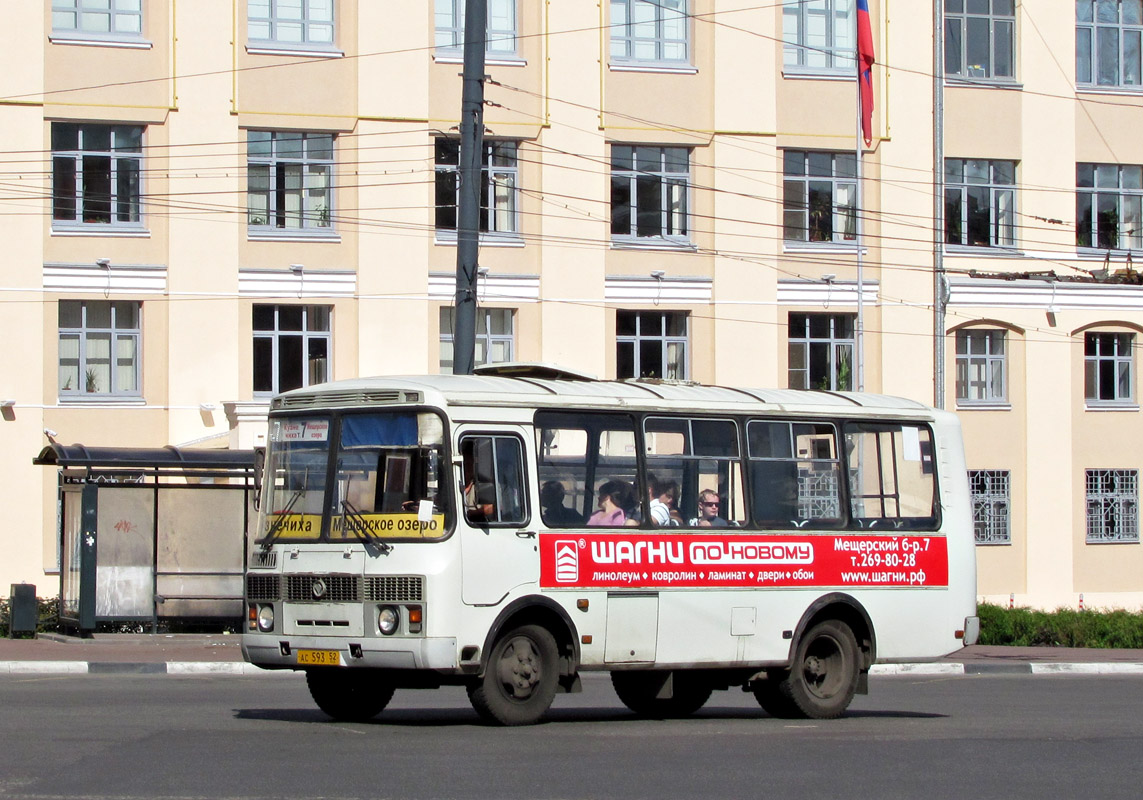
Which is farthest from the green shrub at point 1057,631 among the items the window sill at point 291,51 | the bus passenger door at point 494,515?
the bus passenger door at point 494,515

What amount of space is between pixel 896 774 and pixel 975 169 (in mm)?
26925

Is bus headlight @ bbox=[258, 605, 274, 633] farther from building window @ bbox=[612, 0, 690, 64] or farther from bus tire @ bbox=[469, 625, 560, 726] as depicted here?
building window @ bbox=[612, 0, 690, 64]

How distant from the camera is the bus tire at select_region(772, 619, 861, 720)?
15.1 metres

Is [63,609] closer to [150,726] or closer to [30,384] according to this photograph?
[30,384]

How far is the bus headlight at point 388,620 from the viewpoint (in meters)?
12.9

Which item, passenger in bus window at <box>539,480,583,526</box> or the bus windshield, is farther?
passenger in bus window at <box>539,480,583,526</box>

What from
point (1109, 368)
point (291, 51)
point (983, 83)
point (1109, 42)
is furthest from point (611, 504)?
point (1109, 42)

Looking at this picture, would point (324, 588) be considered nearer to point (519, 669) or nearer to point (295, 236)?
point (519, 669)

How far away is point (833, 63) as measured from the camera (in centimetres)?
3538

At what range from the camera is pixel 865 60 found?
33.5 m

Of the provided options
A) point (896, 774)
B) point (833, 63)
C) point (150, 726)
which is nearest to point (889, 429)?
point (896, 774)

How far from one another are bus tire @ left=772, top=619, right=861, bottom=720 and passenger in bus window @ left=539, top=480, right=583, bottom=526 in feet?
8.72

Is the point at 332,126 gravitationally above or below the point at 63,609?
above

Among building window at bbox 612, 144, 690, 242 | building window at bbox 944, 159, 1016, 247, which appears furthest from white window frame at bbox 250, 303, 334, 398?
building window at bbox 944, 159, 1016, 247
